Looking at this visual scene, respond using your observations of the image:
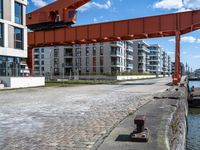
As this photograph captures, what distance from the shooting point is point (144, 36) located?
1459 inches

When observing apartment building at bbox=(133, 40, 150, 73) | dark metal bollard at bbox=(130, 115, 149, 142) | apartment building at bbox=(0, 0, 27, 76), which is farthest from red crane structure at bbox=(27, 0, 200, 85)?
apartment building at bbox=(133, 40, 150, 73)

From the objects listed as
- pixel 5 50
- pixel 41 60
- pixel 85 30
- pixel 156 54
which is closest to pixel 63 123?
pixel 5 50

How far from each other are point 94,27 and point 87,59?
56.2 meters

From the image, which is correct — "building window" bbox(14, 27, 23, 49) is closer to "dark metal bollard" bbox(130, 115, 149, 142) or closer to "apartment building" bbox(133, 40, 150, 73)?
"dark metal bollard" bbox(130, 115, 149, 142)

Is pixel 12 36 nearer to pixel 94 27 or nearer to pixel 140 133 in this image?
pixel 94 27

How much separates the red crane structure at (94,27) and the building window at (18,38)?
811 centimetres

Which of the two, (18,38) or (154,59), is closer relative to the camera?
(18,38)

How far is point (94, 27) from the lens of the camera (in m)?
39.1

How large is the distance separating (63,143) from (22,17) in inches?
1209

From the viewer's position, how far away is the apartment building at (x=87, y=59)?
301ft

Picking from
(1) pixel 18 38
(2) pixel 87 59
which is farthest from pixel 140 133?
(2) pixel 87 59

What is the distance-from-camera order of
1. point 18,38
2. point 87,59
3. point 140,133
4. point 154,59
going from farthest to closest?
point 154,59 < point 87,59 < point 18,38 < point 140,133

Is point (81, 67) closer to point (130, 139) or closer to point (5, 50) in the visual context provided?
point (5, 50)

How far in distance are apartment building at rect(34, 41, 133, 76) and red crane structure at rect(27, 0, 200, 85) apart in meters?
42.6
